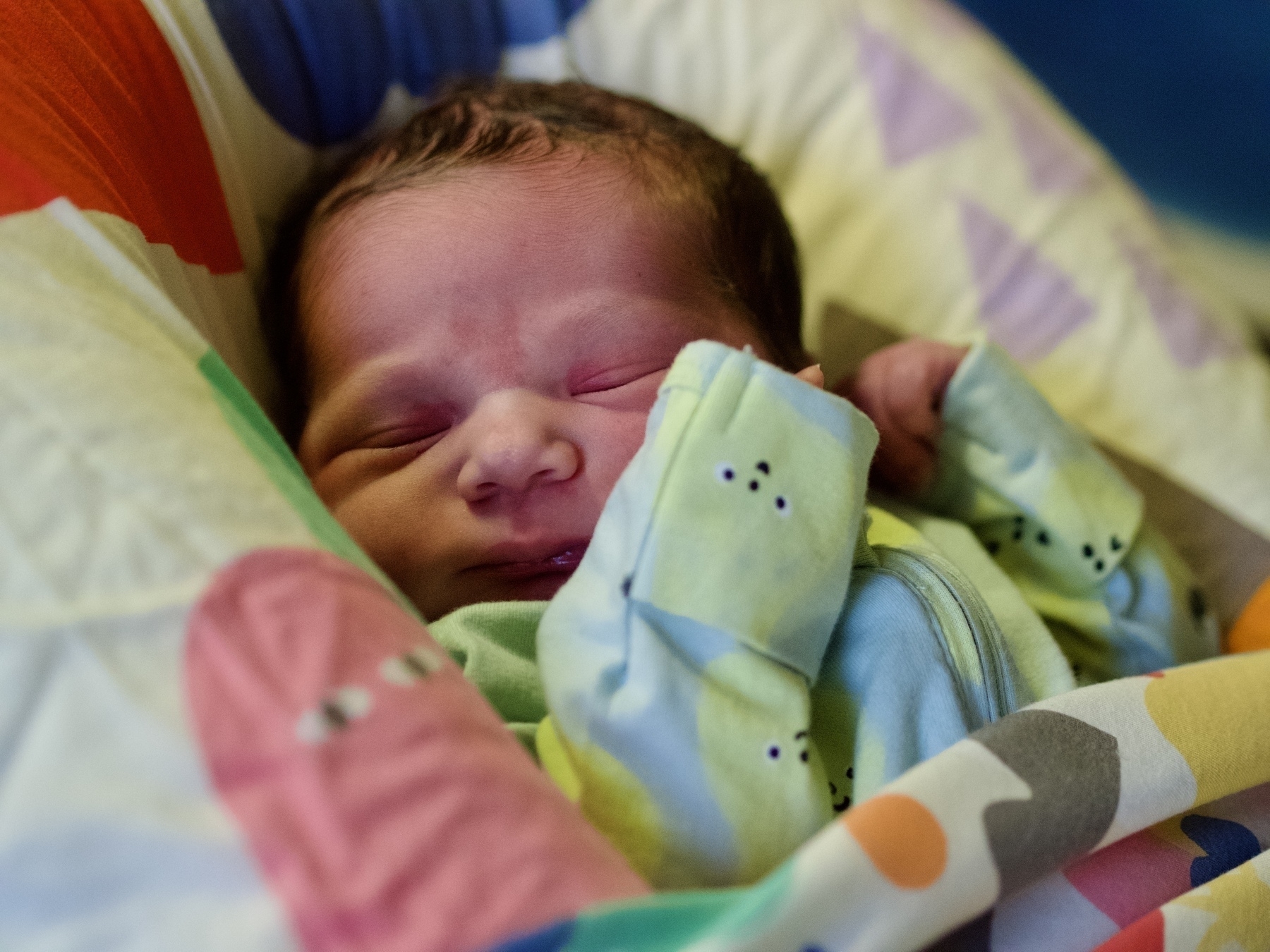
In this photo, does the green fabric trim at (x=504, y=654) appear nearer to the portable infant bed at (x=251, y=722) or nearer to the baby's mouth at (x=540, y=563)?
the baby's mouth at (x=540, y=563)

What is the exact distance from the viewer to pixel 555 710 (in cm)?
62

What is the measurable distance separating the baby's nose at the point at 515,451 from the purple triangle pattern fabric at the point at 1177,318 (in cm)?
73

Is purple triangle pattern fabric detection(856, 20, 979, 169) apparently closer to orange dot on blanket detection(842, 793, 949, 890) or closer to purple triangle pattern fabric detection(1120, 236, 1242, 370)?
purple triangle pattern fabric detection(1120, 236, 1242, 370)

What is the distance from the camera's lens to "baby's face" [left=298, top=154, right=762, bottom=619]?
0.83 m

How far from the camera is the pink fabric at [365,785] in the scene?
41 cm

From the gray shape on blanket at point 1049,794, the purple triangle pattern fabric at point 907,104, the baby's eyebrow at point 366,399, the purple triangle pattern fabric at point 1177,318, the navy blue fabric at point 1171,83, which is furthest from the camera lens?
the navy blue fabric at point 1171,83

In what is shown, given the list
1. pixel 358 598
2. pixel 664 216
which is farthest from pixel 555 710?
pixel 664 216

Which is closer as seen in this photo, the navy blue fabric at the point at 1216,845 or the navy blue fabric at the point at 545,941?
the navy blue fabric at the point at 545,941

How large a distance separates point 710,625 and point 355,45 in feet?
2.74

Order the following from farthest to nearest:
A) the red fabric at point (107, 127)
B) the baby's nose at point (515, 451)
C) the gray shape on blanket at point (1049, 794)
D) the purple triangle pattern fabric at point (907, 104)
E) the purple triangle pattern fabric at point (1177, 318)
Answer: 1. the purple triangle pattern fabric at point (907, 104)
2. the purple triangle pattern fabric at point (1177, 318)
3. the baby's nose at point (515, 451)
4. the red fabric at point (107, 127)
5. the gray shape on blanket at point (1049, 794)

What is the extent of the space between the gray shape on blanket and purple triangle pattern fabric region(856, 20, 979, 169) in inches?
33.5

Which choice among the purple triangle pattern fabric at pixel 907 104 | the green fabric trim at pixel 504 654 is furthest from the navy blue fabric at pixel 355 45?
the green fabric trim at pixel 504 654

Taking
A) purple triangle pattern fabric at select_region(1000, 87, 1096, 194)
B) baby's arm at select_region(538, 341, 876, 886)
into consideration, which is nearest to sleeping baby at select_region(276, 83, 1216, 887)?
baby's arm at select_region(538, 341, 876, 886)

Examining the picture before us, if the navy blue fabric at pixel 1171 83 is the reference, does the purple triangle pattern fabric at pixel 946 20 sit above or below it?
above
